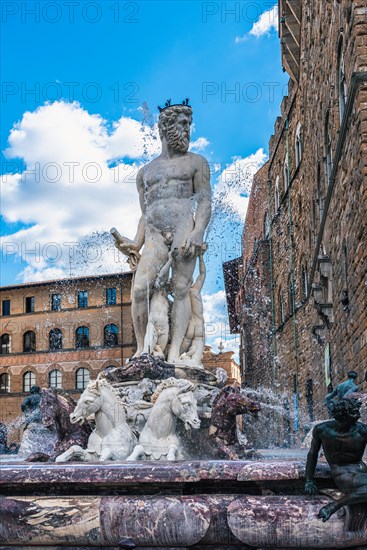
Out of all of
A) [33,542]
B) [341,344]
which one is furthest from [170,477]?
[341,344]

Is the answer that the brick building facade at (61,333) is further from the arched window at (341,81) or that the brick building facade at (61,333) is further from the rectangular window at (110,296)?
the arched window at (341,81)

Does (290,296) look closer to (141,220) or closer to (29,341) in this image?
(141,220)

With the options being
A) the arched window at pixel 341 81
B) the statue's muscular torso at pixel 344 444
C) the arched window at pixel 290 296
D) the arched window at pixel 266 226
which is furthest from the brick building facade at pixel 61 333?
the statue's muscular torso at pixel 344 444

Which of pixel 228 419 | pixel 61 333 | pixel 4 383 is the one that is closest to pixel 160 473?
pixel 228 419

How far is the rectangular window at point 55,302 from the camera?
55375mm

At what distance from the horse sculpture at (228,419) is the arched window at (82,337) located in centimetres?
4700

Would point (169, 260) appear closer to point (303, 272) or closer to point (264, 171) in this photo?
point (303, 272)

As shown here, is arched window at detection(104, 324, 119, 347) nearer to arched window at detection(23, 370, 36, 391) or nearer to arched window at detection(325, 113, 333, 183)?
arched window at detection(23, 370, 36, 391)

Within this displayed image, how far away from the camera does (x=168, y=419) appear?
654cm

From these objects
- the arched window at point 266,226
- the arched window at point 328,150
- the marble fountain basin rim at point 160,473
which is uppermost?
the arched window at point 266,226

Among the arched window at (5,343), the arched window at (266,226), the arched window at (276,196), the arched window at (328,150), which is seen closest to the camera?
the arched window at (328,150)

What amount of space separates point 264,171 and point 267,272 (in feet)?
20.7

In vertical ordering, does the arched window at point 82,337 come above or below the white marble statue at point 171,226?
above

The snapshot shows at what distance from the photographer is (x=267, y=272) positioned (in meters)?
34.7
